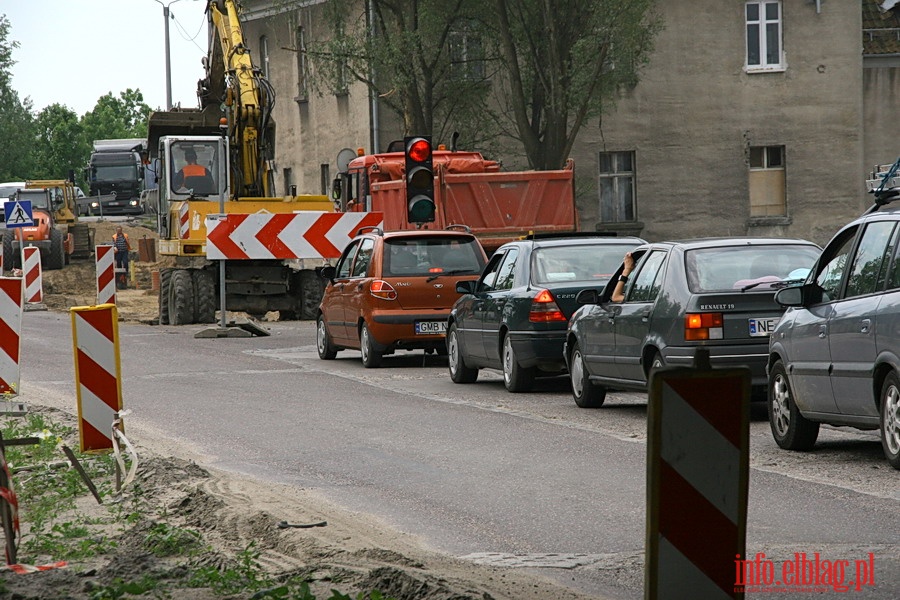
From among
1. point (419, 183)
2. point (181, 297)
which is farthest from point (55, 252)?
point (419, 183)

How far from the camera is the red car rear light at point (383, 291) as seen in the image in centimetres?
Answer: 1991

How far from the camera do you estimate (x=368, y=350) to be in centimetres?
2011

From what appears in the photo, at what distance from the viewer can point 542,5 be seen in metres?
33.5

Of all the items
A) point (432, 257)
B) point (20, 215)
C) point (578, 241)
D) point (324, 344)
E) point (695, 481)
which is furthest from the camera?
point (20, 215)

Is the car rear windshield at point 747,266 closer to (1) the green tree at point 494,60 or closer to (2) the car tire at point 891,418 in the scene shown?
(2) the car tire at point 891,418

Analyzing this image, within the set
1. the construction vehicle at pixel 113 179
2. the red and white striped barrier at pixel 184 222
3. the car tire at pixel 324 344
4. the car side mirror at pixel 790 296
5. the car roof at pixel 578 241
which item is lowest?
the car tire at pixel 324 344

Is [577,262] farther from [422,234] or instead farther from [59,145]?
[59,145]

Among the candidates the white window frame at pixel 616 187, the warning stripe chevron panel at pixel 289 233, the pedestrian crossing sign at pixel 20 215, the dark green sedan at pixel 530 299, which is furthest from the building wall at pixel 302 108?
the dark green sedan at pixel 530 299

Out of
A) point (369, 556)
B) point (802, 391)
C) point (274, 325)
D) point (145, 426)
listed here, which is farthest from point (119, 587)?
point (274, 325)

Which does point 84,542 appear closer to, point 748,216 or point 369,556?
point 369,556

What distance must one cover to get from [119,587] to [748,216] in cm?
3843

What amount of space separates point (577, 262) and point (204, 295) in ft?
49.0

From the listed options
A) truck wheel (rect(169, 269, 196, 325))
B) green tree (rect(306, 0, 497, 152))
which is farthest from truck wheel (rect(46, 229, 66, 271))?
truck wheel (rect(169, 269, 196, 325))

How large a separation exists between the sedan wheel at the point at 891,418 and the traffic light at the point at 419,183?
37.5 ft
